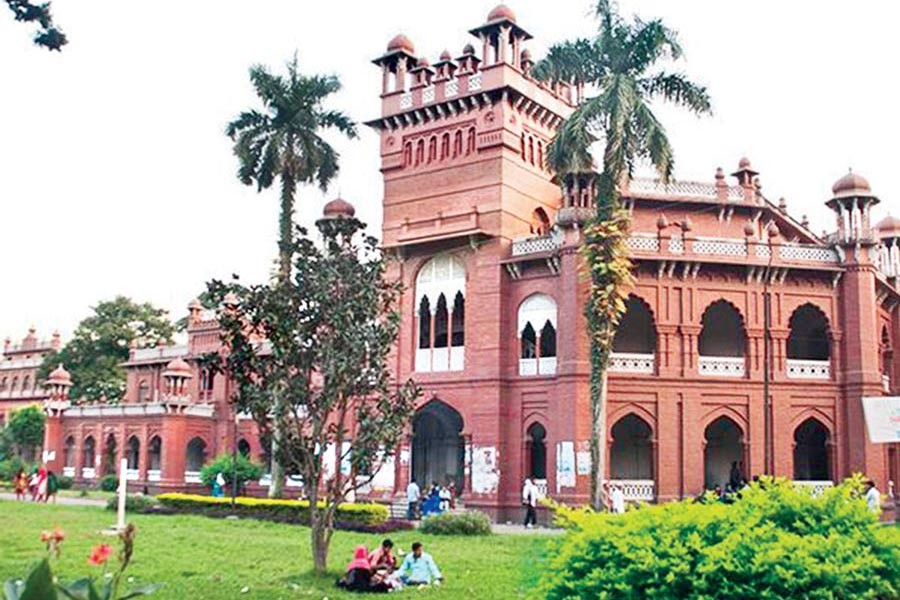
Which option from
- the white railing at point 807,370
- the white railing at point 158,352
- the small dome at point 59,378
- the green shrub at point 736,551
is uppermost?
the white railing at point 158,352

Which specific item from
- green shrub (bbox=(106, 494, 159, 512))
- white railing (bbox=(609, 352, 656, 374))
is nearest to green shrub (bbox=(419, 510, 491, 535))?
white railing (bbox=(609, 352, 656, 374))

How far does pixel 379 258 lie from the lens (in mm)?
Result: 16859

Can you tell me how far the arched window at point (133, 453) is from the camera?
48438 mm

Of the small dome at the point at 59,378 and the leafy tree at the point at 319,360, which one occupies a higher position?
the small dome at the point at 59,378

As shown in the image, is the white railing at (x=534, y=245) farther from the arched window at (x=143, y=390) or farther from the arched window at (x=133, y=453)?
the arched window at (x=143, y=390)

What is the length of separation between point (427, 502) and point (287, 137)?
45.1 feet

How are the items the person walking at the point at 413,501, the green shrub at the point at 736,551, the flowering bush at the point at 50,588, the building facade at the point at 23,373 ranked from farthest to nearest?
the building facade at the point at 23,373 < the person walking at the point at 413,501 < the green shrub at the point at 736,551 < the flowering bush at the point at 50,588

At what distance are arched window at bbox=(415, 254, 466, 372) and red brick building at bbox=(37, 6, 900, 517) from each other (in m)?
0.06

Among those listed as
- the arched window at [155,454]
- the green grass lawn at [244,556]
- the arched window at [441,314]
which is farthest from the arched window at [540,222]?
Answer: the arched window at [155,454]

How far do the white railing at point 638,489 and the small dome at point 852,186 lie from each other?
1109 cm

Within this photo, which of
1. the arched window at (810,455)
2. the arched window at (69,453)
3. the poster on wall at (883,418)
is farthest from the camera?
the arched window at (69,453)

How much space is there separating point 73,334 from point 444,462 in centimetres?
3738

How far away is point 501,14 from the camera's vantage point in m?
32.7

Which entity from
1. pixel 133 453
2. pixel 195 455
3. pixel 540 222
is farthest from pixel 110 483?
pixel 540 222
